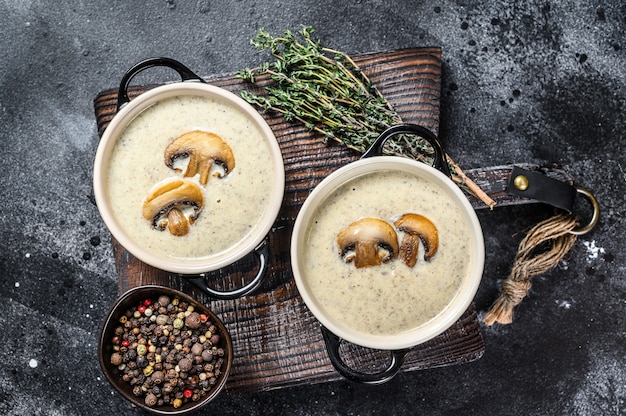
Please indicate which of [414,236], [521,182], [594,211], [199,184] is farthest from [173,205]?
[594,211]

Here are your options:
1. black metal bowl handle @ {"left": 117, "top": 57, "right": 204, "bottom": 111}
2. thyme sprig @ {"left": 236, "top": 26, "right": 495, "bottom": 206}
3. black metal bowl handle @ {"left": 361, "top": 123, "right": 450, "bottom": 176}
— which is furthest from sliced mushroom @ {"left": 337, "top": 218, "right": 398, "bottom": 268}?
black metal bowl handle @ {"left": 117, "top": 57, "right": 204, "bottom": 111}

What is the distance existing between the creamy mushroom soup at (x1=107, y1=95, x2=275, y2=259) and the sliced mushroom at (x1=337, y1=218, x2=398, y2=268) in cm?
22

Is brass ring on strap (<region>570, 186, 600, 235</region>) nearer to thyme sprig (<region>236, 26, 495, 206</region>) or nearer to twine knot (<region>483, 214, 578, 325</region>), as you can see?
twine knot (<region>483, 214, 578, 325</region>)

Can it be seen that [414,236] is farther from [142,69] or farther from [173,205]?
[142,69]

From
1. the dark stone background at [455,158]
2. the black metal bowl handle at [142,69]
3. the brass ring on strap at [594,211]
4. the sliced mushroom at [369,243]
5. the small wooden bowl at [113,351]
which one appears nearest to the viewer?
the sliced mushroom at [369,243]

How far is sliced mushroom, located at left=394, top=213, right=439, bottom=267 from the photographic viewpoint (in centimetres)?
137

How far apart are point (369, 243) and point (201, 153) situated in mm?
418

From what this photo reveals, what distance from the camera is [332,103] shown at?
1.61 meters

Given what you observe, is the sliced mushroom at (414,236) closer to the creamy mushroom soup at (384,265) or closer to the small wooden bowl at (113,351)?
the creamy mushroom soup at (384,265)

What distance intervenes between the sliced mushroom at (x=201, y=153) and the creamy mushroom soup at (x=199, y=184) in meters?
0.02

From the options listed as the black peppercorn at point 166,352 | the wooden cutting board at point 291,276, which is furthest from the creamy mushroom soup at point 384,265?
the black peppercorn at point 166,352

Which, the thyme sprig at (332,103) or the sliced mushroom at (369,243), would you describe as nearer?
the sliced mushroom at (369,243)

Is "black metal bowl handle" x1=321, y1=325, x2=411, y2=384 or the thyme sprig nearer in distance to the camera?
"black metal bowl handle" x1=321, y1=325, x2=411, y2=384

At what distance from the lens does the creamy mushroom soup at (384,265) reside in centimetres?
141
